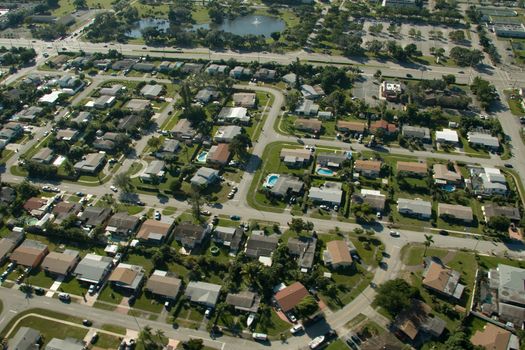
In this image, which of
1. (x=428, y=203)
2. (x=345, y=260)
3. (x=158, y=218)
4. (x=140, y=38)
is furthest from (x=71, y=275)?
(x=140, y=38)

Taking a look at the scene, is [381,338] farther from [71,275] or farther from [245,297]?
[71,275]

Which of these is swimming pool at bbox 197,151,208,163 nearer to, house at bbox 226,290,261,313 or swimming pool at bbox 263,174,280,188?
swimming pool at bbox 263,174,280,188

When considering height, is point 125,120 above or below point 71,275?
above

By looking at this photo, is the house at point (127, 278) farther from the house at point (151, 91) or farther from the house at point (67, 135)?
the house at point (151, 91)

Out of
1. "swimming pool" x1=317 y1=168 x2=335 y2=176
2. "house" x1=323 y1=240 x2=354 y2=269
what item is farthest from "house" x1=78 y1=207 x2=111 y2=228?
"swimming pool" x1=317 y1=168 x2=335 y2=176

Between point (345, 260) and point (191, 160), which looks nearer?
point (345, 260)

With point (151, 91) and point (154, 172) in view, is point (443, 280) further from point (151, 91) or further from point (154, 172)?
point (151, 91)
